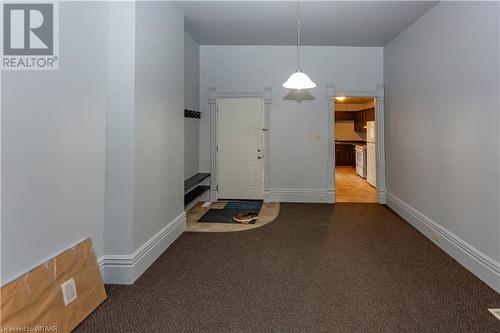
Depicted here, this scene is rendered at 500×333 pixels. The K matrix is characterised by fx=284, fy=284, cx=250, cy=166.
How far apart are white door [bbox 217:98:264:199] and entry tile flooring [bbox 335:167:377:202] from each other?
6.02ft

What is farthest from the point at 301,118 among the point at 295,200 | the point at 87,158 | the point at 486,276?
the point at 87,158

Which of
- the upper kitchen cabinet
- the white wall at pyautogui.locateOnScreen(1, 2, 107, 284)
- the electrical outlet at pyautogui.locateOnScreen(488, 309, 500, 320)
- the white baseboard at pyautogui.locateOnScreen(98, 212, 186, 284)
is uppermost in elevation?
the upper kitchen cabinet

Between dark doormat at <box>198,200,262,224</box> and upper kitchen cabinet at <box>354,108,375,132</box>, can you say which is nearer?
dark doormat at <box>198,200,262,224</box>

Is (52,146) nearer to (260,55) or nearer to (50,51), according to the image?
A: (50,51)

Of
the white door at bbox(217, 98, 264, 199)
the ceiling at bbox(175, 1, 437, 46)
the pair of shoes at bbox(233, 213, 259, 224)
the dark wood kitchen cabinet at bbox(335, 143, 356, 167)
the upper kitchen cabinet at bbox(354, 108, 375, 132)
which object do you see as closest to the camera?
the ceiling at bbox(175, 1, 437, 46)

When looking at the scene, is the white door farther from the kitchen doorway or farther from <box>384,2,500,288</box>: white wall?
<box>384,2,500,288</box>: white wall

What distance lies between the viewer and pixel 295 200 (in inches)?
225

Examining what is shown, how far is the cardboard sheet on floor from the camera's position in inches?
62.9

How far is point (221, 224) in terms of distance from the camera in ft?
14.0

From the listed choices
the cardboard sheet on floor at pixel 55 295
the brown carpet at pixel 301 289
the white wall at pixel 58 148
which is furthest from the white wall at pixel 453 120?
the white wall at pixel 58 148

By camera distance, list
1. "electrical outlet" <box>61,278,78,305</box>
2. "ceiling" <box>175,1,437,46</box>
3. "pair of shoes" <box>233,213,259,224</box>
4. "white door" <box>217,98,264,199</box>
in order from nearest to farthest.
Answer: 1. "electrical outlet" <box>61,278,78,305</box>
2. "ceiling" <box>175,1,437,46</box>
3. "pair of shoes" <box>233,213,259,224</box>
4. "white door" <box>217,98,264,199</box>

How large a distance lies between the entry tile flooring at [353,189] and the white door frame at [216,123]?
1.61 metres

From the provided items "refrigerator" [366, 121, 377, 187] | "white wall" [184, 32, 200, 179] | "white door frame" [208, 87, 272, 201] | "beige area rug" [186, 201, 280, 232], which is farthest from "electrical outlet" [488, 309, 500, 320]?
"refrigerator" [366, 121, 377, 187]

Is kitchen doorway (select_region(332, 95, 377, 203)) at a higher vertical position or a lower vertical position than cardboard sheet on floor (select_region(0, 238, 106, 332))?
higher
